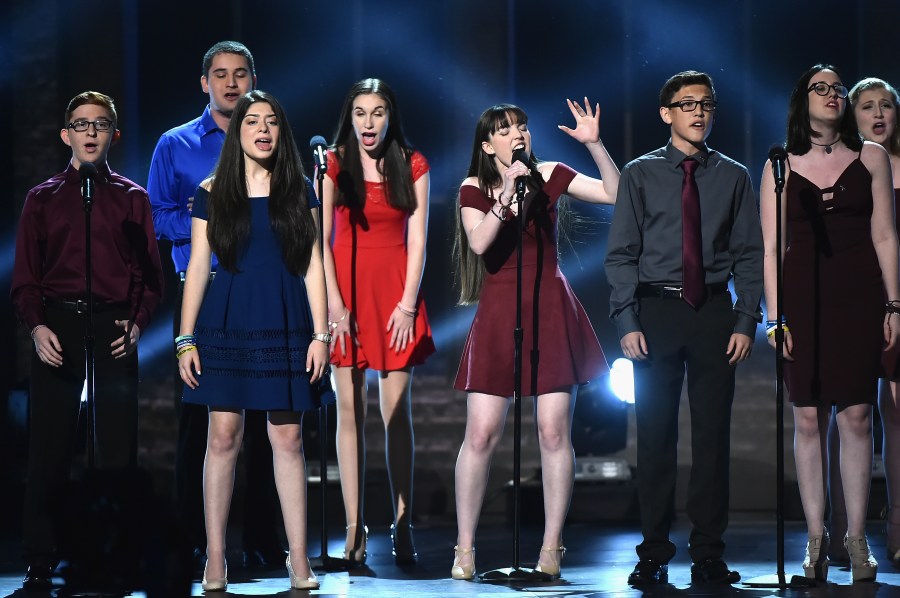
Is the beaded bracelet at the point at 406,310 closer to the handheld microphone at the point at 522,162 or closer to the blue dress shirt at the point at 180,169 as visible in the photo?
the handheld microphone at the point at 522,162

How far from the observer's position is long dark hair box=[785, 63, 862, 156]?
435 centimetres

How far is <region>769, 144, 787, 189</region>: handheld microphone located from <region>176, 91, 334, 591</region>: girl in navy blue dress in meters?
1.48

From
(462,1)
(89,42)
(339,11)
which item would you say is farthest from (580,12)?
(89,42)

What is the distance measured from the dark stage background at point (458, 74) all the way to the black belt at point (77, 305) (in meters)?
2.00

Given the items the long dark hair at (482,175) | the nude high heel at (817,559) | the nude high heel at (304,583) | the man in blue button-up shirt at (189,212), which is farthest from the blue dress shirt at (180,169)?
the nude high heel at (817,559)

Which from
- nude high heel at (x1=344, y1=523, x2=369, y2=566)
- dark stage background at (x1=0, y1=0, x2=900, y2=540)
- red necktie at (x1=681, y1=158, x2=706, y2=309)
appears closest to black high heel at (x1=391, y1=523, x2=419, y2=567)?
nude high heel at (x1=344, y1=523, x2=369, y2=566)

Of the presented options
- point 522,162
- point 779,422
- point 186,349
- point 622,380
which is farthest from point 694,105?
point 622,380

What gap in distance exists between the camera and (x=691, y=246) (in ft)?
13.9

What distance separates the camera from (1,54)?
6484 millimetres

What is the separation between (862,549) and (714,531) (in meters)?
0.49

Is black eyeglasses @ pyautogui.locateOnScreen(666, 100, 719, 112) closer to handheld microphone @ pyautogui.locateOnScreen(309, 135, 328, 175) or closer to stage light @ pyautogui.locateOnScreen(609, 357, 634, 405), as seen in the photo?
handheld microphone @ pyautogui.locateOnScreen(309, 135, 328, 175)

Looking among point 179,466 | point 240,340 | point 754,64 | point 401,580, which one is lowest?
point 401,580

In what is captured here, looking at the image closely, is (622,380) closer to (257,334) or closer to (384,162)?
(384,162)

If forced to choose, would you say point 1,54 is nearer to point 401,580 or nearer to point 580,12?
point 580,12
